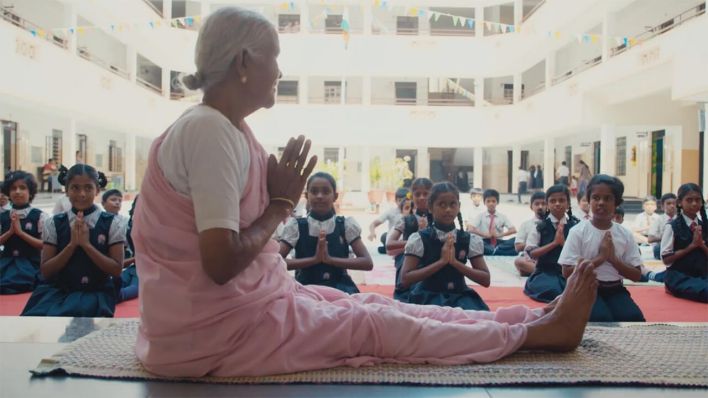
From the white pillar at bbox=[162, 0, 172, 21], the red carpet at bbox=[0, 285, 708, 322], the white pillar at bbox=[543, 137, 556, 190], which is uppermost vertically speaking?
the white pillar at bbox=[162, 0, 172, 21]

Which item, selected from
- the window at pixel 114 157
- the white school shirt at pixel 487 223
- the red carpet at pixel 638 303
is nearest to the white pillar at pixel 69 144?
the window at pixel 114 157

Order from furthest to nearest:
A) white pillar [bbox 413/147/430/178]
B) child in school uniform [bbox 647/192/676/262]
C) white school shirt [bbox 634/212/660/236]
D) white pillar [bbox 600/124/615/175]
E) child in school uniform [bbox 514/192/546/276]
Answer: white pillar [bbox 413/147/430/178]
white pillar [bbox 600/124/615/175]
white school shirt [bbox 634/212/660/236]
child in school uniform [bbox 647/192/676/262]
child in school uniform [bbox 514/192/546/276]

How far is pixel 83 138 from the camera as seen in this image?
69.1ft

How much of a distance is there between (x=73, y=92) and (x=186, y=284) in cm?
1491

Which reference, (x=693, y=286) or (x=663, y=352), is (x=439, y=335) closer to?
(x=663, y=352)

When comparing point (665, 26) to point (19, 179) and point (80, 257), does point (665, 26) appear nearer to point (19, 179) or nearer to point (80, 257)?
point (19, 179)

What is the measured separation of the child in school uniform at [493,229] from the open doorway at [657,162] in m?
12.3

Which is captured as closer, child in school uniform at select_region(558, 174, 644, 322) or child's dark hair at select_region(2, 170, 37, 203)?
child in school uniform at select_region(558, 174, 644, 322)

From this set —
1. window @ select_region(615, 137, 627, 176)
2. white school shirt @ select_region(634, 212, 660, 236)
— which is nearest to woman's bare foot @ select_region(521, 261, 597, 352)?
white school shirt @ select_region(634, 212, 660, 236)

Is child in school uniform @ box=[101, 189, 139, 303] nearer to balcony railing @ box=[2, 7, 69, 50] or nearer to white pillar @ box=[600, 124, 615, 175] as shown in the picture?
balcony railing @ box=[2, 7, 69, 50]

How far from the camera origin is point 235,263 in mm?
1670

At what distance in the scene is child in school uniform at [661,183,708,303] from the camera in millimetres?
4883

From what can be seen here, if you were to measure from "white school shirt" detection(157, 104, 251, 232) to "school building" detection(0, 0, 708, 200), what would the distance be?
11.4m

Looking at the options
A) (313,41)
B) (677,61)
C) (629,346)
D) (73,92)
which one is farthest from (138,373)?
(313,41)
